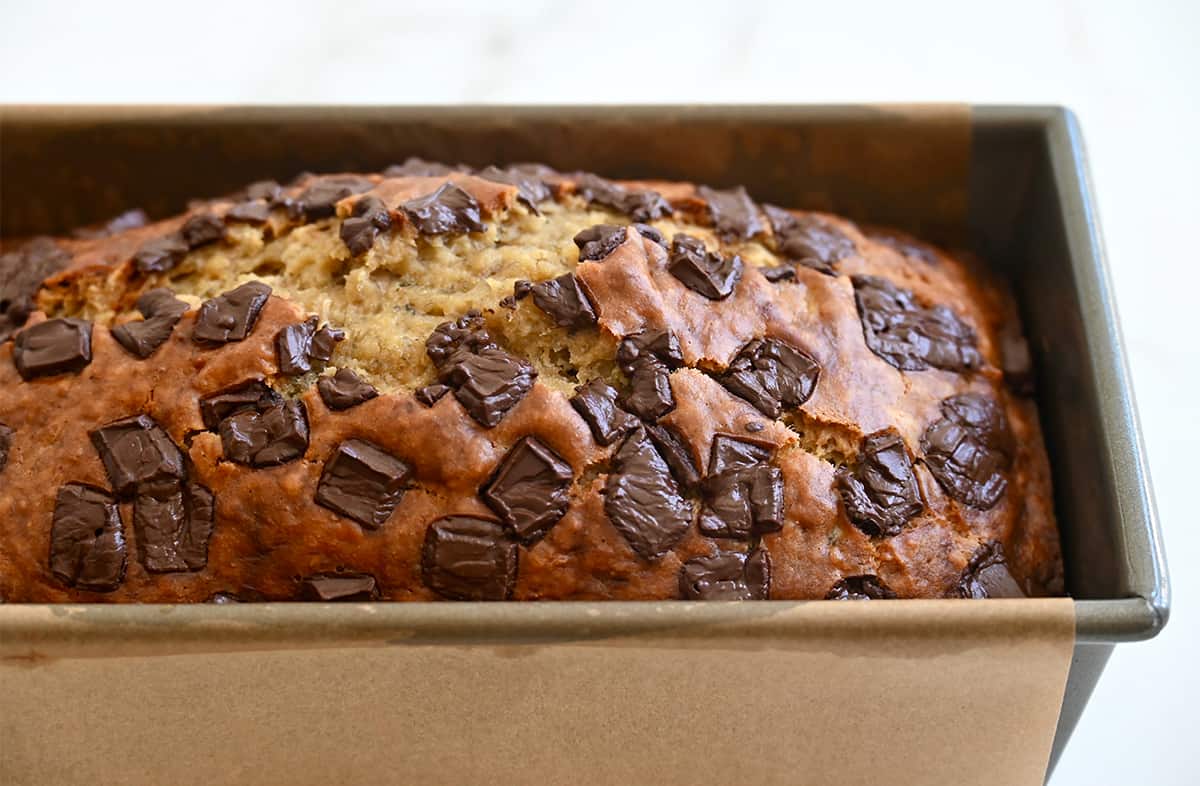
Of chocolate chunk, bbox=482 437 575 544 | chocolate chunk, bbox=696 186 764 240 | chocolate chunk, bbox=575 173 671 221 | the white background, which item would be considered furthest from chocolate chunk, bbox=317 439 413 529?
the white background

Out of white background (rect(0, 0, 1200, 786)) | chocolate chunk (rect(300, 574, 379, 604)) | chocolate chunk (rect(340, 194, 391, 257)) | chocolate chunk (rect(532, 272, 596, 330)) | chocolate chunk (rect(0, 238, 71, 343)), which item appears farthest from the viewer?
white background (rect(0, 0, 1200, 786))

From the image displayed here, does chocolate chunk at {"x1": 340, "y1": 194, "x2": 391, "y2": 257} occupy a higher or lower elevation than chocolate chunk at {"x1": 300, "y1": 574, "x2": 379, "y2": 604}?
higher

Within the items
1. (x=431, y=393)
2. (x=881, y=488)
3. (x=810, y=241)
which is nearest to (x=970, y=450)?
(x=881, y=488)

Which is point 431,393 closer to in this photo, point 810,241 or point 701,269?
point 701,269

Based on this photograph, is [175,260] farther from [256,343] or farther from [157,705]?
[157,705]

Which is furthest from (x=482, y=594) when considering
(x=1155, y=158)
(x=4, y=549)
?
(x=1155, y=158)

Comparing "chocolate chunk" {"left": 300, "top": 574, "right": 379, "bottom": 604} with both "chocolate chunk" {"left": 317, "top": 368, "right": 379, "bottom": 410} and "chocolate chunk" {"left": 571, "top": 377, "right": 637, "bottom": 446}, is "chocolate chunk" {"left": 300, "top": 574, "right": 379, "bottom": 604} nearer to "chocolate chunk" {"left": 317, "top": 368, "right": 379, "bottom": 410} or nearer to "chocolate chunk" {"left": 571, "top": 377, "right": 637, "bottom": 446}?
"chocolate chunk" {"left": 317, "top": 368, "right": 379, "bottom": 410}

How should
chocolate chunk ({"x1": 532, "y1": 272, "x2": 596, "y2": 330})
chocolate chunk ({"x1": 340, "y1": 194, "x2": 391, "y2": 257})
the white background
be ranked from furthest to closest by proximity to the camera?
the white background
chocolate chunk ({"x1": 340, "y1": 194, "x2": 391, "y2": 257})
chocolate chunk ({"x1": 532, "y1": 272, "x2": 596, "y2": 330})
